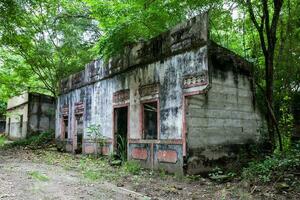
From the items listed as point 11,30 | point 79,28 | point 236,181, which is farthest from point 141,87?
point 79,28

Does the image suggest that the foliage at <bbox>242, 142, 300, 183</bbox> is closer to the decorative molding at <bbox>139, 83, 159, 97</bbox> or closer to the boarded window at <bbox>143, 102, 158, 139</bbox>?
the boarded window at <bbox>143, 102, 158, 139</bbox>

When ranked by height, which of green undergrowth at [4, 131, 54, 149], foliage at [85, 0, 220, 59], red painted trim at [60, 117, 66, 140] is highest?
foliage at [85, 0, 220, 59]

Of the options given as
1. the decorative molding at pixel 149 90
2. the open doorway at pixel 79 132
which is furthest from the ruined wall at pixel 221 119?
the open doorway at pixel 79 132

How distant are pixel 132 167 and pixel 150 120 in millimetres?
1678

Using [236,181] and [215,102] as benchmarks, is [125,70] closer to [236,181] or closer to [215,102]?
[215,102]

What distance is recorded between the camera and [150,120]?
11.0 meters

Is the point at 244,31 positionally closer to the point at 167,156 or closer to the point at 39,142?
the point at 167,156

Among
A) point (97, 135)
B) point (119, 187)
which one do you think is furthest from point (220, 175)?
point (97, 135)

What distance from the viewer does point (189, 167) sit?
9055mm

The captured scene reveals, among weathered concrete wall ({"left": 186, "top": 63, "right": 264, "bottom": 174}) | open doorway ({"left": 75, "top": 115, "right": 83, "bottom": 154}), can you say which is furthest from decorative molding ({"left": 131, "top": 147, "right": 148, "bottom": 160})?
open doorway ({"left": 75, "top": 115, "right": 83, "bottom": 154})

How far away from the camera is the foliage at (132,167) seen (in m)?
10.2

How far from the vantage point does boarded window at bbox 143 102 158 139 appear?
1067cm

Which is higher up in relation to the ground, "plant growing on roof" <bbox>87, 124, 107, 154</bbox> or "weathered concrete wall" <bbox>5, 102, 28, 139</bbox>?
"weathered concrete wall" <bbox>5, 102, 28, 139</bbox>

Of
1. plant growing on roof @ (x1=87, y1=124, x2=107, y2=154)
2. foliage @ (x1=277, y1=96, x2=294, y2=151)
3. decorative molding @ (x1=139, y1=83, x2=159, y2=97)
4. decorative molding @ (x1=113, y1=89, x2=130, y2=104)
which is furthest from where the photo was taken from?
plant growing on roof @ (x1=87, y1=124, x2=107, y2=154)
